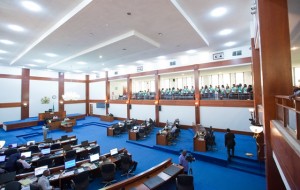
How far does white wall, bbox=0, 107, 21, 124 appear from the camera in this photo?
15034mm

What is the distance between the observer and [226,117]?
38.0 feet

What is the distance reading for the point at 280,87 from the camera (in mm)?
3641

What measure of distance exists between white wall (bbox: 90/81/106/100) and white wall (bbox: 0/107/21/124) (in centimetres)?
849

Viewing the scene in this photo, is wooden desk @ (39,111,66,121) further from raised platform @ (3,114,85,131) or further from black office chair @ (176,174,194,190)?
black office chair @ (176,174,194,190)

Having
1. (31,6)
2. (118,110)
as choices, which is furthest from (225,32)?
(118,110)

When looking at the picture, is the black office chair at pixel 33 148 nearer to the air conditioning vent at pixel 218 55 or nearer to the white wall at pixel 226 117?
the white wall at pixel 226 117

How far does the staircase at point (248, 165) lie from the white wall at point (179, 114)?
5.98 metres

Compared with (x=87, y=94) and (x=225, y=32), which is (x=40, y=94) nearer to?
(x=87, y=94)

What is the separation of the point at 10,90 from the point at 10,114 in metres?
2.48

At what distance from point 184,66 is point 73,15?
398 inches

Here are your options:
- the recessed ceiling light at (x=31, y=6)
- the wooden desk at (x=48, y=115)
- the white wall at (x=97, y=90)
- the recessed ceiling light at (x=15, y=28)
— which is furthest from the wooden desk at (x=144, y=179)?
the white wall at (x=97, y=90)

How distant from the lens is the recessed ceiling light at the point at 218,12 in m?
5.95

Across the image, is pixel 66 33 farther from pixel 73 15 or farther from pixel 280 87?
pixel 280 87

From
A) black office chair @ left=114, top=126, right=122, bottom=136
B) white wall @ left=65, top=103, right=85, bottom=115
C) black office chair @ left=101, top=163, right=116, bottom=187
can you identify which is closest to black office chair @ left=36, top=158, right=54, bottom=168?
black office chair @ left=101, top=163, right=116, bottom=187
